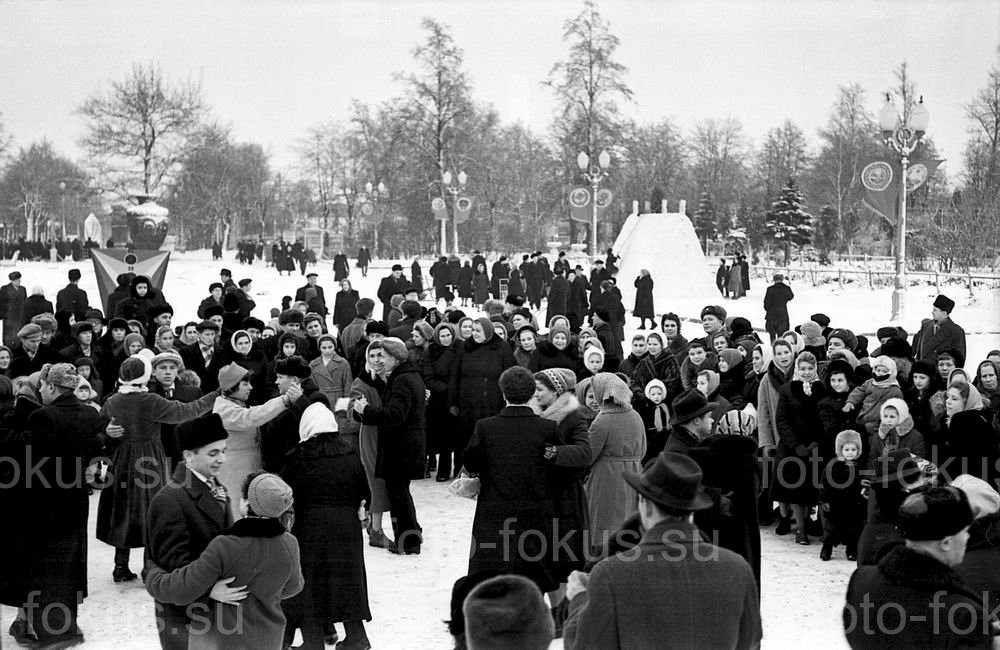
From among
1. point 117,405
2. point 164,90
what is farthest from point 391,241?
point 117,405

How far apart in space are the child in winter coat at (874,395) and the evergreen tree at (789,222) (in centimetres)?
3310

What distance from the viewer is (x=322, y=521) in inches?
179

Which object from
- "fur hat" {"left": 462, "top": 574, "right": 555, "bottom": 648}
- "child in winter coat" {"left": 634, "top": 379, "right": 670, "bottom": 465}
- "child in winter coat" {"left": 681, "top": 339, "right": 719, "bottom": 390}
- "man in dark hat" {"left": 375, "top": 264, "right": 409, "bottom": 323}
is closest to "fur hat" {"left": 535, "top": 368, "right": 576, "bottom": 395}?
"child in winter coat" {"left": 634, "top": 379, "right": 670, "bottom": 465}

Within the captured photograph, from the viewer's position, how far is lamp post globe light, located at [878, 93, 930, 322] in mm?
16250

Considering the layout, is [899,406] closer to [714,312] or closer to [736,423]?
[736,423]

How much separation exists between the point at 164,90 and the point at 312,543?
→ 3644 centimetres

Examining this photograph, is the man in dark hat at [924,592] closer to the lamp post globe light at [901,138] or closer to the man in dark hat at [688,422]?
the man in dark hat at [688,422]

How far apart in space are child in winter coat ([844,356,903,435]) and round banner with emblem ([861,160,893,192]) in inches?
457

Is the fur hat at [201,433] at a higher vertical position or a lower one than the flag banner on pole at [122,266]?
lower

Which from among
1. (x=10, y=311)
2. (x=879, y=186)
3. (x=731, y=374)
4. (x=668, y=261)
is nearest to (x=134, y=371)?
(x=731, y=374)

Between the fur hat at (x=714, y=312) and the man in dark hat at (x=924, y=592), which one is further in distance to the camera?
the fur hat at (x=714, y=312)

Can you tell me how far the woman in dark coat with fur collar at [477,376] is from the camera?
8.25m

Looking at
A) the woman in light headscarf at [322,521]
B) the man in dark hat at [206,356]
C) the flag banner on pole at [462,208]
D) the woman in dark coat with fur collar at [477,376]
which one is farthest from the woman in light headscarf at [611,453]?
the flag banner on pole at [462,208]

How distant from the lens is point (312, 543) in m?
4.52
